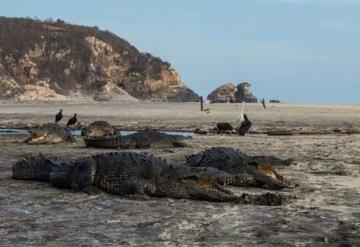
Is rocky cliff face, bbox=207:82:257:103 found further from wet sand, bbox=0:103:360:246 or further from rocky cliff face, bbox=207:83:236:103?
wet sand, bbox=0:103:360:246

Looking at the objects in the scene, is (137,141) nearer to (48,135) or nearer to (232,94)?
(48,135)

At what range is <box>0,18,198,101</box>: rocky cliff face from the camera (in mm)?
78688

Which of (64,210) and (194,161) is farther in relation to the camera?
(194,161)

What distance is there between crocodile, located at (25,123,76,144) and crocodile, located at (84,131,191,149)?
1.53 m

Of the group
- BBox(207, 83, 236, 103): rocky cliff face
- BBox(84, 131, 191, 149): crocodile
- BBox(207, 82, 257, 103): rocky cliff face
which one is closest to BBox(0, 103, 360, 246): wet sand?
BBox(84, 131, 191, 149): crocodile

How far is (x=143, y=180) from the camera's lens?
24.6 ft

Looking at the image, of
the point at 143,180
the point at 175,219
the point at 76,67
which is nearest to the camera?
the point at 175,219

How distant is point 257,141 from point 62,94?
64896 mm

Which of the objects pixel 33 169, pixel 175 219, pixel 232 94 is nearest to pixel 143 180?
pixel 175 219

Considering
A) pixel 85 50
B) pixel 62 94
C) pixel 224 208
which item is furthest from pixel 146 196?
pixel 85 50

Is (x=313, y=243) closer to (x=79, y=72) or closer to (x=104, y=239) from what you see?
(x=104, y=239)

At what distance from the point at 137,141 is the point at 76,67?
70929mm

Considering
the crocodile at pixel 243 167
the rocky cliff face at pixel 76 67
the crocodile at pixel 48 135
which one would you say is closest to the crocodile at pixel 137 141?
the crocodile at pixel 48 135

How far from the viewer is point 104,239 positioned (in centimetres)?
517
